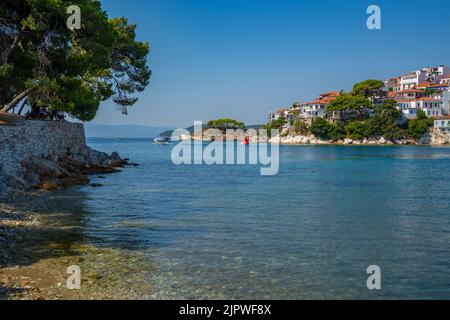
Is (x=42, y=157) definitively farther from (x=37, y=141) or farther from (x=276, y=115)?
(x=276, y=115)

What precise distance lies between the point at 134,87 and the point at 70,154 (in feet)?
38.0

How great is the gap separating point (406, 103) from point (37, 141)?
409 feet

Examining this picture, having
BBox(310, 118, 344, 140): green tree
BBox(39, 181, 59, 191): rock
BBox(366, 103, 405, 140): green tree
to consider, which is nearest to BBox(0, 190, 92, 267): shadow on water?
BBox(39, 181, 59, 191): rock

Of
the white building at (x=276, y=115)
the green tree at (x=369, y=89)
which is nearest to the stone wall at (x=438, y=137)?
the green tree at (x=369, y=89)

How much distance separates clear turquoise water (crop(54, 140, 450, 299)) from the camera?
984 cm

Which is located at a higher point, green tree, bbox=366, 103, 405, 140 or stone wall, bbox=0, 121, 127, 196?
green tree, bbox=366, 103, 405, 140

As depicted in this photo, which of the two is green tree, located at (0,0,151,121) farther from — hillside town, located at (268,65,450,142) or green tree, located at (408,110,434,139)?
hillside town, located at (268,65,450,142)

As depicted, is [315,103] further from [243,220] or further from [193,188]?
[243,220]

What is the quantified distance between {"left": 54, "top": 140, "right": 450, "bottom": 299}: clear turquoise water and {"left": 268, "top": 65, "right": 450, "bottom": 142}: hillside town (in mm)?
111661

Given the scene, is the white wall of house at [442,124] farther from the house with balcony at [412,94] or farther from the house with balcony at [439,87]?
the house with balcony at [439,87]

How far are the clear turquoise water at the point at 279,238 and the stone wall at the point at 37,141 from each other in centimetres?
434

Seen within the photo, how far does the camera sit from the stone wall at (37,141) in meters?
23.6

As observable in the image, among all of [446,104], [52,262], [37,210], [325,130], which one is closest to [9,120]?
[37,210]

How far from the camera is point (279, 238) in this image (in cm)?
1430
